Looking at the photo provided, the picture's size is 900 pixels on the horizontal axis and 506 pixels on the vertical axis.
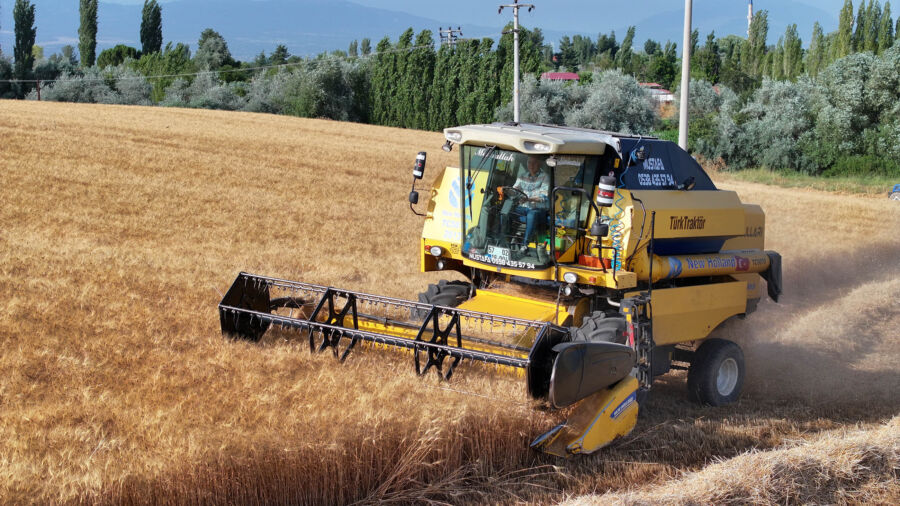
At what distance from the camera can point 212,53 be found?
62531 millimetres

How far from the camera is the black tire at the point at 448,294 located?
8.21 metres

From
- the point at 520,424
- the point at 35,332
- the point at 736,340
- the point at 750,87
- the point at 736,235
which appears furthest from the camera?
the point at 750,87

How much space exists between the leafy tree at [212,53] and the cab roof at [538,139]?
2017 inches

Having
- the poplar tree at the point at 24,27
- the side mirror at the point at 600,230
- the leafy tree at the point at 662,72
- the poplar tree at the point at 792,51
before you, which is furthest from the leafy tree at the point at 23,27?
the side mirror at the point at 600,230

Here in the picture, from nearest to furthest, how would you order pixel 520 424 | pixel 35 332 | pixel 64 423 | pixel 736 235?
pixel 64 423 < pixel 520 424 < pixel 35 332 < pixel 736 235

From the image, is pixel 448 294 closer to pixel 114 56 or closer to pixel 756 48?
pixel 756 48

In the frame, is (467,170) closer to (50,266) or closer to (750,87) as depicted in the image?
(50,266)

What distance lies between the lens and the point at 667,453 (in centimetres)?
623

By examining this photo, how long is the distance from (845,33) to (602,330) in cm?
4875

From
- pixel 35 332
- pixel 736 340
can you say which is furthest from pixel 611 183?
pixel 35 332

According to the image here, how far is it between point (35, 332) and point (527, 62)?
38579mm

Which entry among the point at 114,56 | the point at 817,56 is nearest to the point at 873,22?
the point at 817,56

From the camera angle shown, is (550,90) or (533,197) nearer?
(533,197)

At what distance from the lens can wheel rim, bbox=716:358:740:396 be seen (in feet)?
26.1
